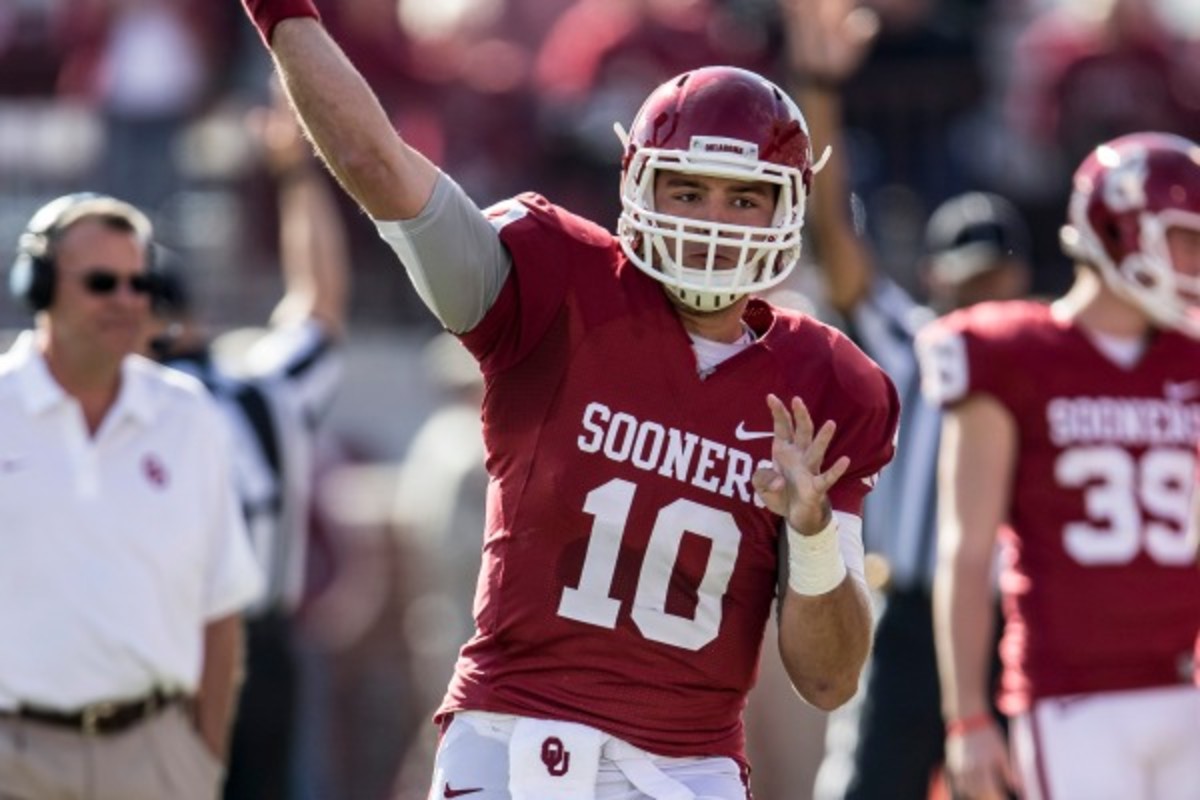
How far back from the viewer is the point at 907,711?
26.9ft

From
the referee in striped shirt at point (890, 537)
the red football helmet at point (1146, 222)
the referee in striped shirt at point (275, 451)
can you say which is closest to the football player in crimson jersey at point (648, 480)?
the red football helmet at point (1146, 222)

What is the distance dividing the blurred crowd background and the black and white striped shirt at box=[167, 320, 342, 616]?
2.07 m

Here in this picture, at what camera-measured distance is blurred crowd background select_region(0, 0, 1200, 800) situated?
444 inches

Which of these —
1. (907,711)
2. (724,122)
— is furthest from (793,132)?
(907,711)

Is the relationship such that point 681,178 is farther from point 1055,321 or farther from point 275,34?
point 1055,321

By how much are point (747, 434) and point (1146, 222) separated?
6.92 ft

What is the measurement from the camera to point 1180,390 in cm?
679

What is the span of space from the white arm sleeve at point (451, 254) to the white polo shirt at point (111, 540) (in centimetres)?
206

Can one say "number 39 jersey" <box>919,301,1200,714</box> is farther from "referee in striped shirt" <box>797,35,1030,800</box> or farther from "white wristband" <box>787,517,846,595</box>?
"white wristband" <box>787,517,846,595</box>

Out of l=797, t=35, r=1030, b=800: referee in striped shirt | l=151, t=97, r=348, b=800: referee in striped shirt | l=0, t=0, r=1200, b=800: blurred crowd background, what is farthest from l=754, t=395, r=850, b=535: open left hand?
l=0, t=0, r=1200, b=800: blurred crowd background

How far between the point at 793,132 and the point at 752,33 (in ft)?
21.4

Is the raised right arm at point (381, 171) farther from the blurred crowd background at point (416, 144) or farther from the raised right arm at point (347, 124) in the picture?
the blurred crowd background at point (416, 144)

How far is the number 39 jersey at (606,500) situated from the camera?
4922 millimetres

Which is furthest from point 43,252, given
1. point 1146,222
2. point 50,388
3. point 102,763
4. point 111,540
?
point 1146,222
